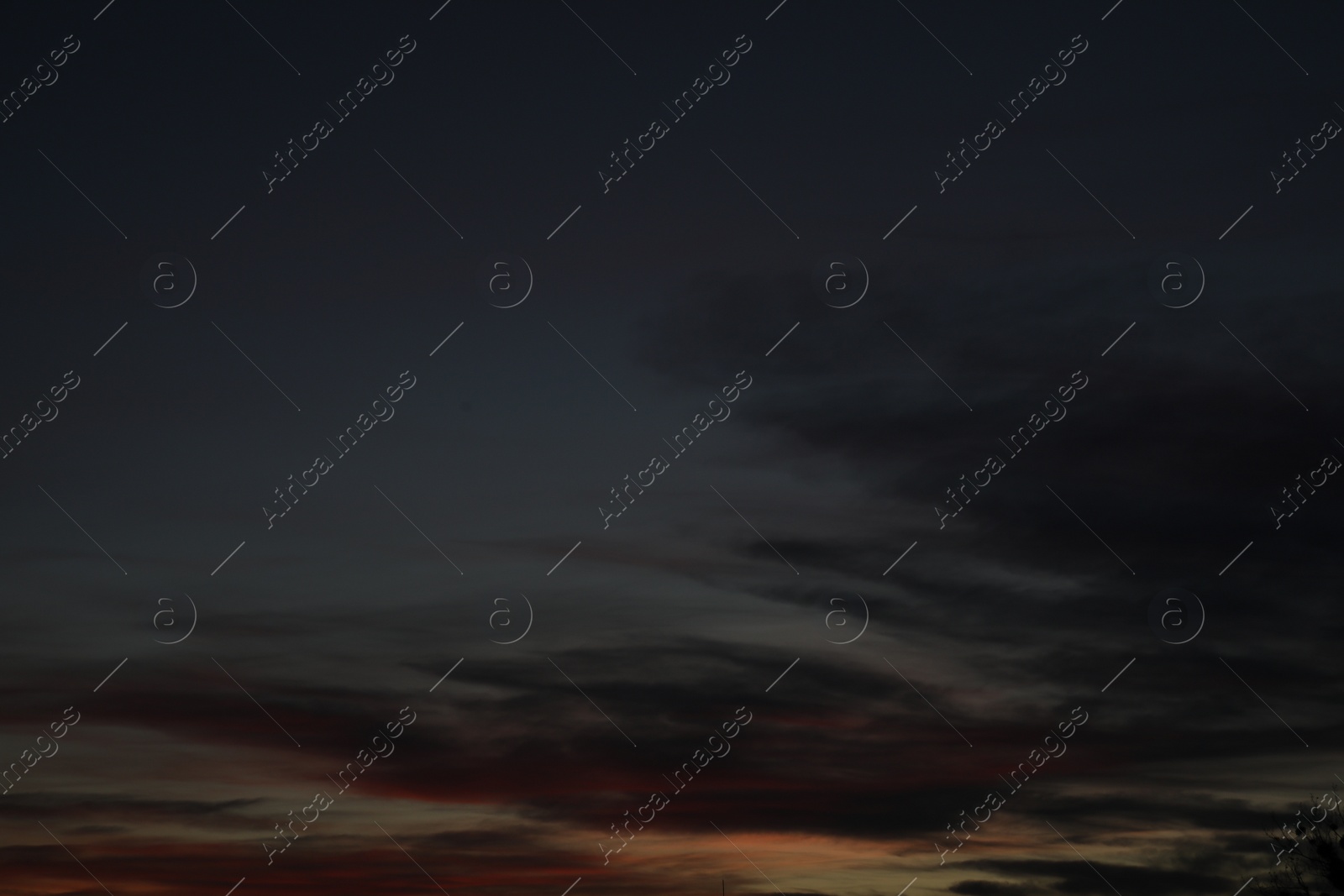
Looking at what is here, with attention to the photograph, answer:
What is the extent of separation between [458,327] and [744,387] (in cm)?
717

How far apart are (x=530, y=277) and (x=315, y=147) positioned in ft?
18.9

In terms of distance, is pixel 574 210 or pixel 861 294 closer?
pixel 574 210

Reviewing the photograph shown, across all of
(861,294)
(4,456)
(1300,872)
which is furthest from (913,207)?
(1300,872)

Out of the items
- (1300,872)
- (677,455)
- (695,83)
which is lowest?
(1300,872)

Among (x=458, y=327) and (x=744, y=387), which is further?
(x=744, y=387)

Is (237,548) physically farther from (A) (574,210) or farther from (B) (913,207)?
(B) (913,207)

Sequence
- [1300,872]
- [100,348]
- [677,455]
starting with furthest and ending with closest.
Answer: [1300,872], [677,455], [100,348]

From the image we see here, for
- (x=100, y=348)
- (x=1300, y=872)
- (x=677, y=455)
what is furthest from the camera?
(x=1300, y=872)

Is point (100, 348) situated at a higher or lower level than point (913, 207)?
higher

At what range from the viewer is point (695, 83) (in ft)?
104

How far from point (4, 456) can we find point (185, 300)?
526 centimetres

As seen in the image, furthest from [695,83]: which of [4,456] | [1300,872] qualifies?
[1300,872]

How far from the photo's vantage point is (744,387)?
3369cm

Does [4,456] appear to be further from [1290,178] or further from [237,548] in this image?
[1290,178]
